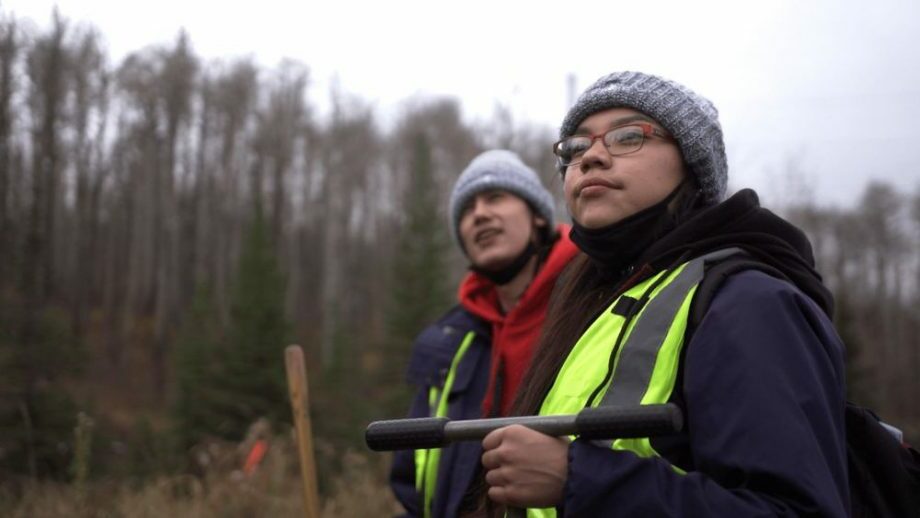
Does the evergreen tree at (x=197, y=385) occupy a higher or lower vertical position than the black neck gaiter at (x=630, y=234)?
lower

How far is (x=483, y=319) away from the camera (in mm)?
3811

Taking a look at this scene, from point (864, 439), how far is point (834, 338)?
24 cm

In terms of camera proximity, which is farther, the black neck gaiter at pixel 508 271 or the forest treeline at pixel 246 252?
the forest treeline at pixel 246 252

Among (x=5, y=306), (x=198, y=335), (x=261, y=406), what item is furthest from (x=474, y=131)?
(x=5, y=306)

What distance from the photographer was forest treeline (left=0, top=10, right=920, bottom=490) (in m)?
21.0

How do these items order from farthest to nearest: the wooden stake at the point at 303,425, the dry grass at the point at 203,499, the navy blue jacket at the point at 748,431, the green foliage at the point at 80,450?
the dry grass at the point at 203,499, the green foliage at the point at 80,450, the wooden stake at the point at 303,425, the navy blue jacket at the point at 748,431

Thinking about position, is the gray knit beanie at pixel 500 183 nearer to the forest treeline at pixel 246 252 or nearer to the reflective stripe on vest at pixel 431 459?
the reflective stripe on vest at pixel 431 459

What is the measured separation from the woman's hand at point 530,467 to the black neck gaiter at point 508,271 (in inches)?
79.7

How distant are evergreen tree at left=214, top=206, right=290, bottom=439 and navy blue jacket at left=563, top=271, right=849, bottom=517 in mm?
17847

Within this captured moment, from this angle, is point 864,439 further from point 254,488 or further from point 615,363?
point 254,488

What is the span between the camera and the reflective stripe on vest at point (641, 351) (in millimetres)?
1765

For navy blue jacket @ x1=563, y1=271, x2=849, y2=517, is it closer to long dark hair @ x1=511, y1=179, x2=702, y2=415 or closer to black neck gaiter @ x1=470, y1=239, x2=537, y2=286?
long dark hair @ x1=511, y1=179, x2=702, y2=415

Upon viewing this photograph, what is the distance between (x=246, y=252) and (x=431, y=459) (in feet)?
78.6

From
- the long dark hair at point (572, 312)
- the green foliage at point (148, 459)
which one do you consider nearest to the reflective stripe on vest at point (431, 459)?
the long dark hair at point (572, 312)
